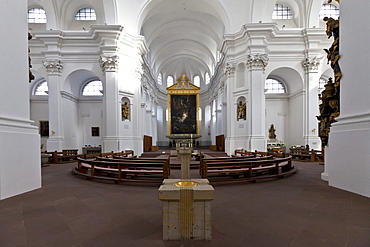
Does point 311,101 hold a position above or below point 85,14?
below

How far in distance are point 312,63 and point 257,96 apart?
520cm

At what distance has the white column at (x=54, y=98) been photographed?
12922mm

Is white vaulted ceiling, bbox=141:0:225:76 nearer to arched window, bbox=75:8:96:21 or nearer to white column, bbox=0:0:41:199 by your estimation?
arched window, bbox=75:8:96:21

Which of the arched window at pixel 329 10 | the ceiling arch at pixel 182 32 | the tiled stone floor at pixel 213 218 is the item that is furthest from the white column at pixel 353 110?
the arched window at pixel 329 10

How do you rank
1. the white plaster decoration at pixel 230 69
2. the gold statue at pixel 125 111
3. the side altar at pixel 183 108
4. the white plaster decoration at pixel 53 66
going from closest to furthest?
the gold statue at pixel 125 111
the white plaster decoration at pixel 53 66
the white plaster decoration at pixel 230 69
the side altar at pixel 183 108

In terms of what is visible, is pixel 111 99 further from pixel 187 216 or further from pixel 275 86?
pixel 275 86

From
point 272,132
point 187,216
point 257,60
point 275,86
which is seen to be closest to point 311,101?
point 272,132

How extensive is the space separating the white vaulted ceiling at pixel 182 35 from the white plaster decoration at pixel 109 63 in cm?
500

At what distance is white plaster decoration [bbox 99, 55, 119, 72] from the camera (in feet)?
38.9

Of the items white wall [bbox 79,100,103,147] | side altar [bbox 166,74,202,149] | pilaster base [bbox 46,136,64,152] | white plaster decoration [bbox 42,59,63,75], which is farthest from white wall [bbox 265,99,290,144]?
white plaster decoration [bbox 42,59,63,75]

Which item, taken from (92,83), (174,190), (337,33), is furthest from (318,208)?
(92,83)

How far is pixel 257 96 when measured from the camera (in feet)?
40.3

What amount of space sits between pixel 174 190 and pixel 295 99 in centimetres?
1627

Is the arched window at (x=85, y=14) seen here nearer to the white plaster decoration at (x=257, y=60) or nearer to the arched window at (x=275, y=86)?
the white plaster decoration at (x=257, y=60)
